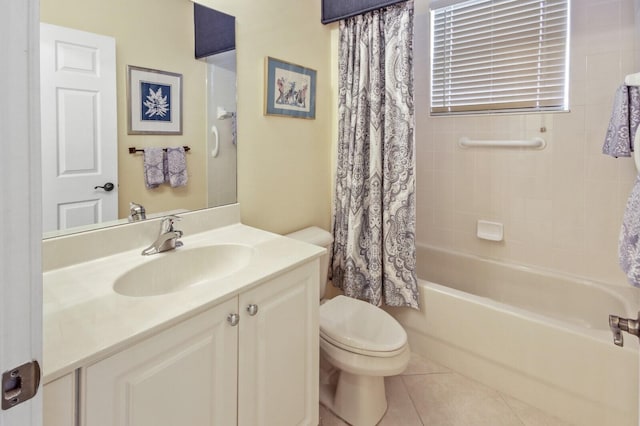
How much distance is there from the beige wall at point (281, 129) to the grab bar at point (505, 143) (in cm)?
91

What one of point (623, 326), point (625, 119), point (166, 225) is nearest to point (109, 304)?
point (166, 225)

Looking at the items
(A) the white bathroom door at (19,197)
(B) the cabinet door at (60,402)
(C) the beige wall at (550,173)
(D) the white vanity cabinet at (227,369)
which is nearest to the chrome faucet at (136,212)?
(D) the white vanity cabinet at (227,369)

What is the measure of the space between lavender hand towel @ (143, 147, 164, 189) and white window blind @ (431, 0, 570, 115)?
1.87 m

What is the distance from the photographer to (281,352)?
3.96ft

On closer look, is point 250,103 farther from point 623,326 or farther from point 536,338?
point 536,338

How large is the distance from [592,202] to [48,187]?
101 inches

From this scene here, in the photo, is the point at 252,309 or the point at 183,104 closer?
the point at 252,309

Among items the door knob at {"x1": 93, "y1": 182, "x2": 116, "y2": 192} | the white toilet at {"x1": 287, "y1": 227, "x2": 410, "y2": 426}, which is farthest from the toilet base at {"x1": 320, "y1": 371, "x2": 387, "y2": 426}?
the door knob at {"x1": 93, "y1": 182, "x2": 116, "y2": 192}

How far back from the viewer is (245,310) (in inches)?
42.1

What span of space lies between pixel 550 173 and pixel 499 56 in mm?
801

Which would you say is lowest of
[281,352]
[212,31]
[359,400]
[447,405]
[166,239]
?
[447,405]

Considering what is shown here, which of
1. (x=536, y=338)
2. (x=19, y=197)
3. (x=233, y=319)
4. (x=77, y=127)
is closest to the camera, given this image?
(x=19, y=197)

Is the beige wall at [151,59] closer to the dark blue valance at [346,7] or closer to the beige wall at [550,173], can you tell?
the dark blue valance at [346,7]

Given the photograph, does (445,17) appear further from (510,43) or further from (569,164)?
(569,164)
